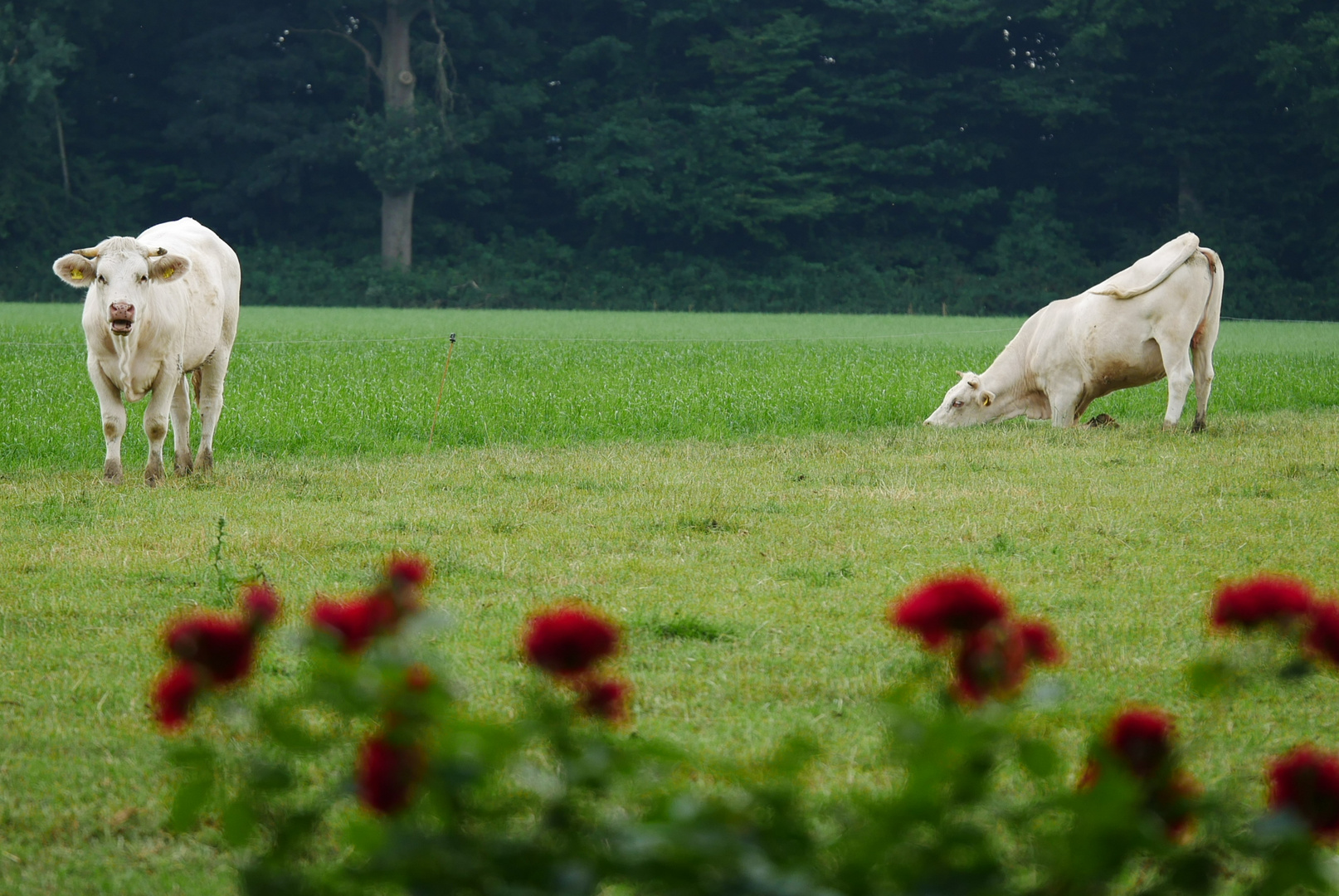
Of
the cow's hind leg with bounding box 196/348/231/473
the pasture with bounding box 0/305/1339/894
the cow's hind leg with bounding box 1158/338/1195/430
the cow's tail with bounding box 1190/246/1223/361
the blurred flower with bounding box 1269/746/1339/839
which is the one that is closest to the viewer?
the blurred flower with bounding box 1269/746/1339/839

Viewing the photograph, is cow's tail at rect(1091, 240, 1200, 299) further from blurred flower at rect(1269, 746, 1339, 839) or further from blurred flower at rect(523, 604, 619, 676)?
blurred flower at rect(523, 604, 619, 676)

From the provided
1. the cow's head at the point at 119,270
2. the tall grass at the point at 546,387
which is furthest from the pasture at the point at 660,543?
the cow's head at the point at 119,270

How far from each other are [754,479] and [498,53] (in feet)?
144

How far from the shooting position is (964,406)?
12.8 metres

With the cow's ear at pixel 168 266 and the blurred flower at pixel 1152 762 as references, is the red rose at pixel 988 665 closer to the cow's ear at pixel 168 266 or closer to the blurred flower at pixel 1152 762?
the blurred flower at pixel 1152 762

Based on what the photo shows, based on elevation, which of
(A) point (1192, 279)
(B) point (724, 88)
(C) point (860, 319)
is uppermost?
(B) point (724, 88)

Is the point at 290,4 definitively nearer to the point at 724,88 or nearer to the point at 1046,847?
the point at 724,88

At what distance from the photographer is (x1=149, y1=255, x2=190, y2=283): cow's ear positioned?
27.6ft

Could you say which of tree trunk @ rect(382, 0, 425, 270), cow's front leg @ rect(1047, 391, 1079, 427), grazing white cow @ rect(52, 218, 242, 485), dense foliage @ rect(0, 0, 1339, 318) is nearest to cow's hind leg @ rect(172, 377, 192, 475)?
grazing white cow @ rect(52, 218, 242, 485)

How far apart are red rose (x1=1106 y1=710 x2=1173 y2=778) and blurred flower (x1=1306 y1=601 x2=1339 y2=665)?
210mm

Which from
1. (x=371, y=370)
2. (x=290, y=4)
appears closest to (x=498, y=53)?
(x=290, y=4)

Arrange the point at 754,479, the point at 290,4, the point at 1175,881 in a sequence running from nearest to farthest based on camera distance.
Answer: the point at 1175,881 → the point at 754,479 → the point at 290,4

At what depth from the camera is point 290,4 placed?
1932 inches

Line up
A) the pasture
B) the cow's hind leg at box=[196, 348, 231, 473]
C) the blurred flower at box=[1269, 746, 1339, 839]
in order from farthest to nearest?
the cow's hind leg at box=[196, 348, 231, 473], the pasture, the blurred flower at box=[1269, 746, 1339, 839]
